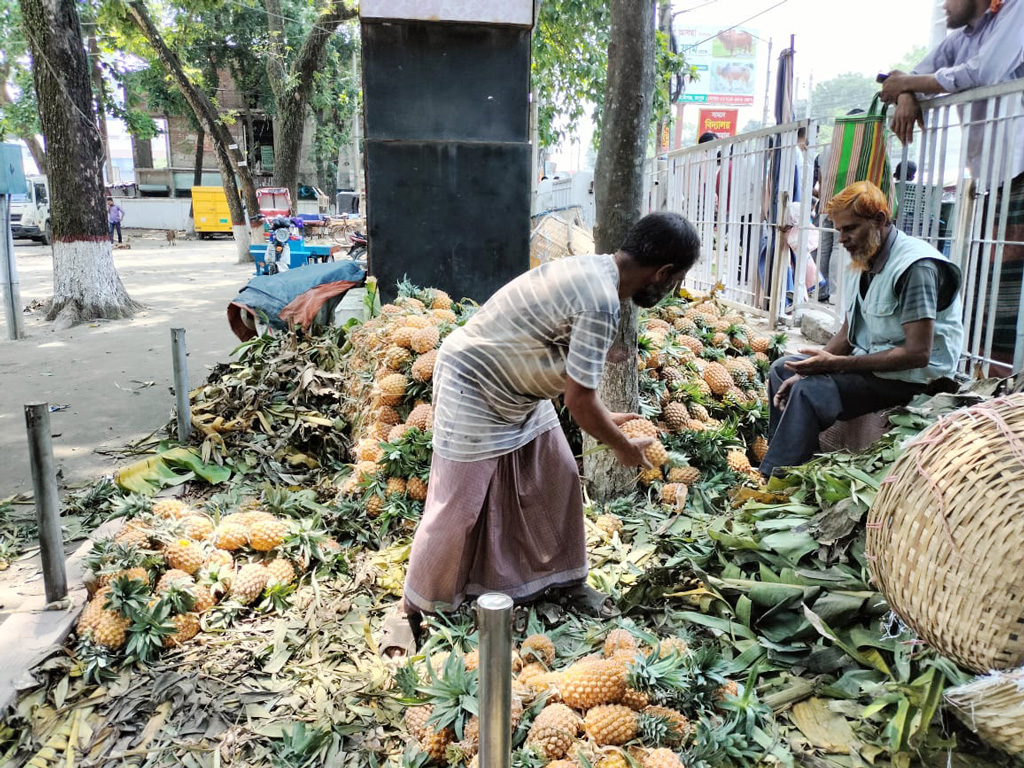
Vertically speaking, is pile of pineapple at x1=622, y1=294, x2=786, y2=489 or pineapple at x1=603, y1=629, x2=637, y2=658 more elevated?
pile of pineapple at x1=622, y1=294, x2=786, y2=489

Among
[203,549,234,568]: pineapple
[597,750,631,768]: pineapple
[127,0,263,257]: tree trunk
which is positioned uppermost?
[127,0,263,257]: tree trunk

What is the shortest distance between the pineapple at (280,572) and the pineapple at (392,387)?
4.39ft

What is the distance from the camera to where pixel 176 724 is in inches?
107

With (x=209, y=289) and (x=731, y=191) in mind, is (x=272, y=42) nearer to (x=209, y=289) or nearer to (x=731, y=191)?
(x=209, y=289)

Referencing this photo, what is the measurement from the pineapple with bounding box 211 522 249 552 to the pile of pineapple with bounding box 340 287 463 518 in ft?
2.20

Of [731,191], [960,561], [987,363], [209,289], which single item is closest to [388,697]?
[960,561]

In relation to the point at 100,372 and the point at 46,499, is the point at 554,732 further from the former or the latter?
the point at 100,372

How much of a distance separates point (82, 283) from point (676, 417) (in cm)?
943

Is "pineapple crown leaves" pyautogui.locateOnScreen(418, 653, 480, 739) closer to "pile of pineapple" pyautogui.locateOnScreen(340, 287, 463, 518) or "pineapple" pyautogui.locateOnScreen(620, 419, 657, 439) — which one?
"pile of pineapple" pyautogui.locateOnScreen(340, 287, 463, 518)

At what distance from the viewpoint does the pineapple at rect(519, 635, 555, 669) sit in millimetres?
2611

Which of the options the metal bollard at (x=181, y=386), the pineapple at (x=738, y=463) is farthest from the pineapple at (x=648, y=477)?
the metal bollard at (x=181, y=386)

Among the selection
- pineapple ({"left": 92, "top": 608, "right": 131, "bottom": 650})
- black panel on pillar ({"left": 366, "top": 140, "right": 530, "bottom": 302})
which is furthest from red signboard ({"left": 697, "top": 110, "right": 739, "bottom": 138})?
pineapple ({"left": 92, "top": 608, "right": 131, "bottom": 650})

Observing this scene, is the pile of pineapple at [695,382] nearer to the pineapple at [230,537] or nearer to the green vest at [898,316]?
the green vest at [898,316]

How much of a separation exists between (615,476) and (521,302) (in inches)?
65.9
